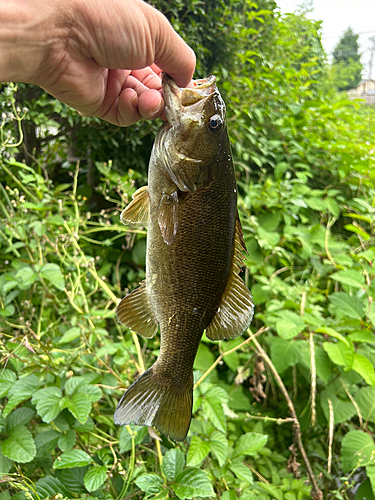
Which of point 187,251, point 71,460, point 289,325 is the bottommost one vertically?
point 71,460

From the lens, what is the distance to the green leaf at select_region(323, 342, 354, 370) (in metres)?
1.72

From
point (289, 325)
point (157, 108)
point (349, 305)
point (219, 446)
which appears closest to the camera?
point (157, 108)

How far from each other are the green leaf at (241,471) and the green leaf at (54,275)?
113cm

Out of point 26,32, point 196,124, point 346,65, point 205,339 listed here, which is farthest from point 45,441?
point 346,65

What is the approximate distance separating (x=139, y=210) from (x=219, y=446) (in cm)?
105

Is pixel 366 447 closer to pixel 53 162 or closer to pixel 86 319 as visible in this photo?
pixel 86 319

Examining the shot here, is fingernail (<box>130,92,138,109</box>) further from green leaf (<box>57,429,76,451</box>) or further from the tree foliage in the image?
the tree foliage

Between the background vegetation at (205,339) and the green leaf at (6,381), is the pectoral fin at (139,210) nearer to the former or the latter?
the background vegetation at (205,339)

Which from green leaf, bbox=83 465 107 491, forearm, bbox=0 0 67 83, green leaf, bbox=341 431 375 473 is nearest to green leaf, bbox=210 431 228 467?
green leaf, bbox=83 465 107 491

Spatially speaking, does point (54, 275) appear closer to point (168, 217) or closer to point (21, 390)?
point (21, 390)

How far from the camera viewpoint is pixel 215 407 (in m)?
1.49

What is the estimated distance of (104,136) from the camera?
112 inches

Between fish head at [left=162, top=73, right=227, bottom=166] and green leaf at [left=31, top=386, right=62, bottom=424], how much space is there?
1045 millimetres

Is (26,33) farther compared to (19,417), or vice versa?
(19,417)
